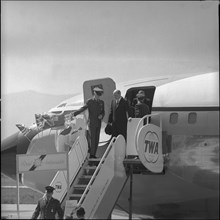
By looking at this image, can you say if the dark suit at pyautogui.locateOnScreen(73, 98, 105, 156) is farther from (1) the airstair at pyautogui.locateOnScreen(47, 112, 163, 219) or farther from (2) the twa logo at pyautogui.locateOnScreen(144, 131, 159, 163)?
(2) the twa logo at pyautogui.locateOnScreen(144, 131, 159, 163)

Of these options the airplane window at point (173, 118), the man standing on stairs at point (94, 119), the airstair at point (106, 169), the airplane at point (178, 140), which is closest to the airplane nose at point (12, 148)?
the airplane at point (178, 140)

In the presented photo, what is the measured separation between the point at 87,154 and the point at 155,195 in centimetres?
298

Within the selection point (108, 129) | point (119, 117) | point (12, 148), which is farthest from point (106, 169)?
point (12, 148)

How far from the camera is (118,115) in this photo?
43.4 ft

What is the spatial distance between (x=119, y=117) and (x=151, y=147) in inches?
46.3

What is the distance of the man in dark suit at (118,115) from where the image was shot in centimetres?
1323

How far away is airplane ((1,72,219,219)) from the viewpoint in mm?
13617

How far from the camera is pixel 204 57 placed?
11461mm

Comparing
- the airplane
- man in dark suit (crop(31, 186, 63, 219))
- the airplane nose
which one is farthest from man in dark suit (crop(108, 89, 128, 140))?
the airplane nose

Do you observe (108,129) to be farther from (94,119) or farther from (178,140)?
(178,140)

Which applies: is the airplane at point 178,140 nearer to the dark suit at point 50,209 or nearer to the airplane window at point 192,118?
the airplane window at point 192,118

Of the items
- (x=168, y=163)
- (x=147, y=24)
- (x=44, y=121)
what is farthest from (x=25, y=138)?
(x=147, y=24)

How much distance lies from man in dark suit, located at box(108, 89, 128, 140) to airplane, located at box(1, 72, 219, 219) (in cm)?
73

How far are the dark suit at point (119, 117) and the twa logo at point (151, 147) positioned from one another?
83 centimetres
